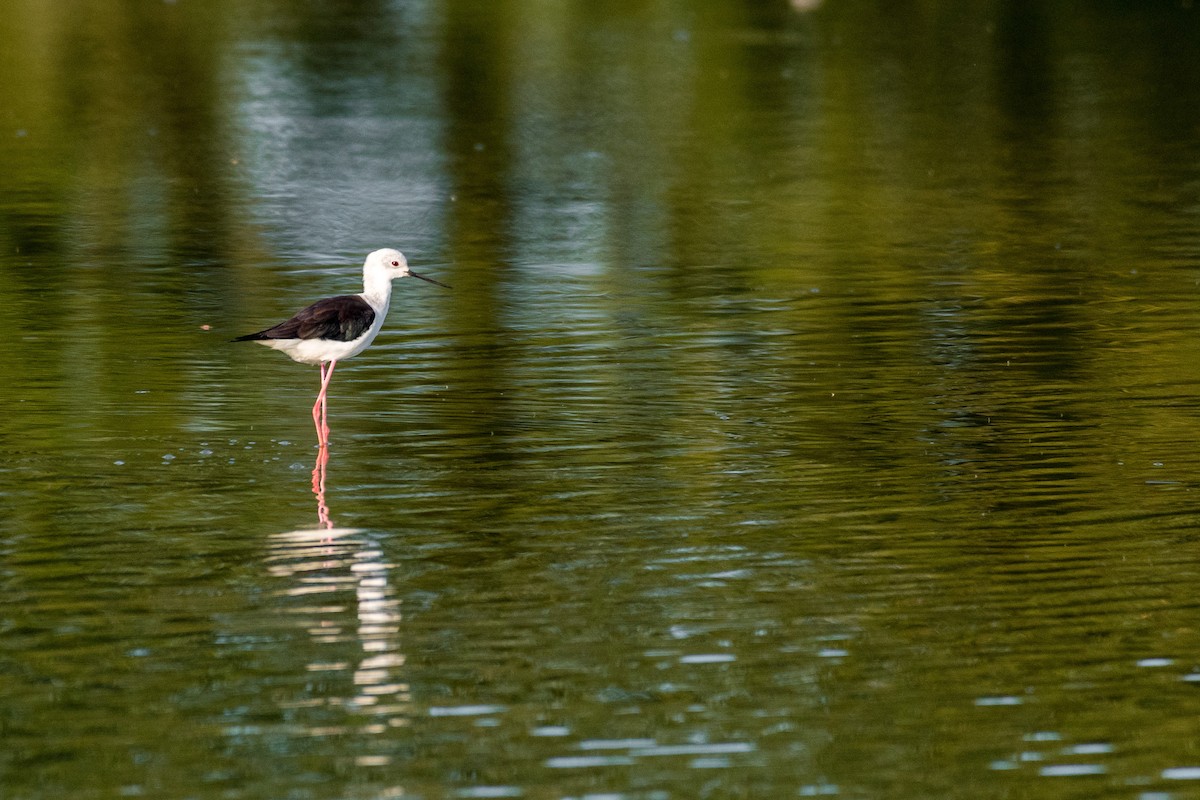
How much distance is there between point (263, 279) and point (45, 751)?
1035cm

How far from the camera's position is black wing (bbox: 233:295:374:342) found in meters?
12.5

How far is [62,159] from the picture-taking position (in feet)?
82.0

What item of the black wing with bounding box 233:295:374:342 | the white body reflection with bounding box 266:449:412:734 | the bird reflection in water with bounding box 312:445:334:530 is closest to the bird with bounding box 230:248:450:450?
the black wing with bounding box 233:295:374:342

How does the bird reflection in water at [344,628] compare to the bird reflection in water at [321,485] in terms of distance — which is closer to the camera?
the bird reflection in water at [344,628]

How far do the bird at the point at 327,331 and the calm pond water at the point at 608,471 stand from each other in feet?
1.06

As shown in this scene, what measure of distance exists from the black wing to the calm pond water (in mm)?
510

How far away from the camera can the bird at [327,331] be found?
489 inches

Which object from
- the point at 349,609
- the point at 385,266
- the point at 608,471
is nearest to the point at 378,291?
the point at 385,266

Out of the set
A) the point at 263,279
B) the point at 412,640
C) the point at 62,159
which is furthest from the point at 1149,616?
the point at 62,159

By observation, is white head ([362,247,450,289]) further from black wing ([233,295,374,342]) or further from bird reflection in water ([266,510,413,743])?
bird reflection in water ([266,510,413,743])

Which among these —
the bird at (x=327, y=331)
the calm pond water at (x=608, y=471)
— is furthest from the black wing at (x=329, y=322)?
the calm pond water at (x=608, y=471)

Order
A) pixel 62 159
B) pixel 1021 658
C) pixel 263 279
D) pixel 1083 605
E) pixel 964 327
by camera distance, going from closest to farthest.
Answer: pixel 1021 658 → pixel 1083 605 → pixel 964 327 → pixel 263 279 → pixel 62 159

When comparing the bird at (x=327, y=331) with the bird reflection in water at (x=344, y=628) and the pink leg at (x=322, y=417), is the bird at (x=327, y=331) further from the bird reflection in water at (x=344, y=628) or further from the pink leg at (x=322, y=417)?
the bird reflection in water at (x=344, y=628)

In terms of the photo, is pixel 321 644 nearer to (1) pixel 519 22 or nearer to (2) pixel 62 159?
(2) pixel 62 159
